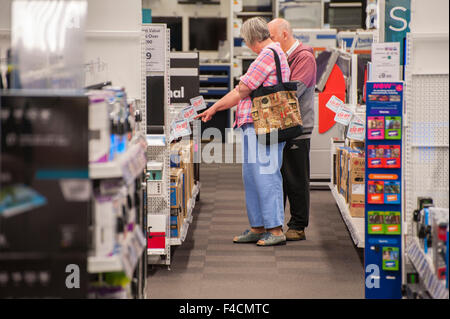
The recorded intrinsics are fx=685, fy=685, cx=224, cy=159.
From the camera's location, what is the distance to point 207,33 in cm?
1269

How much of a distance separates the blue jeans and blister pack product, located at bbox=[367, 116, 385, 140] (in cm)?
136

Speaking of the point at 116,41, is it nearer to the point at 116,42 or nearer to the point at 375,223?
the point at 116,42

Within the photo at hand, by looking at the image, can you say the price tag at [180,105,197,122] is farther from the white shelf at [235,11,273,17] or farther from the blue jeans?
the white shelf at [235,11,273,17]

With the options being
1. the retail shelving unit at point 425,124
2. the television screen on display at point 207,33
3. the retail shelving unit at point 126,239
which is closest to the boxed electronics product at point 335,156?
the retail shelving unit at point 425,124

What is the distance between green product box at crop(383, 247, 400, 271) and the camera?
12.8 feet

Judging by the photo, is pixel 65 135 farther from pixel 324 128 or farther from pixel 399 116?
pixel 324 128

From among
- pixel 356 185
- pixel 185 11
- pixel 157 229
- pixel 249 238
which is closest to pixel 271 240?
pixel 249 238

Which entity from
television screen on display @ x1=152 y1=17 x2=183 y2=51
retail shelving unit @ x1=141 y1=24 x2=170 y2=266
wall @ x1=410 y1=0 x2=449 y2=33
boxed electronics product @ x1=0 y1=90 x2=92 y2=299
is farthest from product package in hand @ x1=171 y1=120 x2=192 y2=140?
television screen on display @ x1=152 y1=17 x2=183 y2=51

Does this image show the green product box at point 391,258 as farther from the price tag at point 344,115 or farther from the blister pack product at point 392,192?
the price tag at point 344,115

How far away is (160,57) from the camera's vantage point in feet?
15.9

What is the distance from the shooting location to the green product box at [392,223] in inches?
154

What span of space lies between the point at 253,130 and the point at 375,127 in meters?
1.44

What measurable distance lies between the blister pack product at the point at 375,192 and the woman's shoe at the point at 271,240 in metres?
1.61

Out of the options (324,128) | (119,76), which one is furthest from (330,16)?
(119,76)
